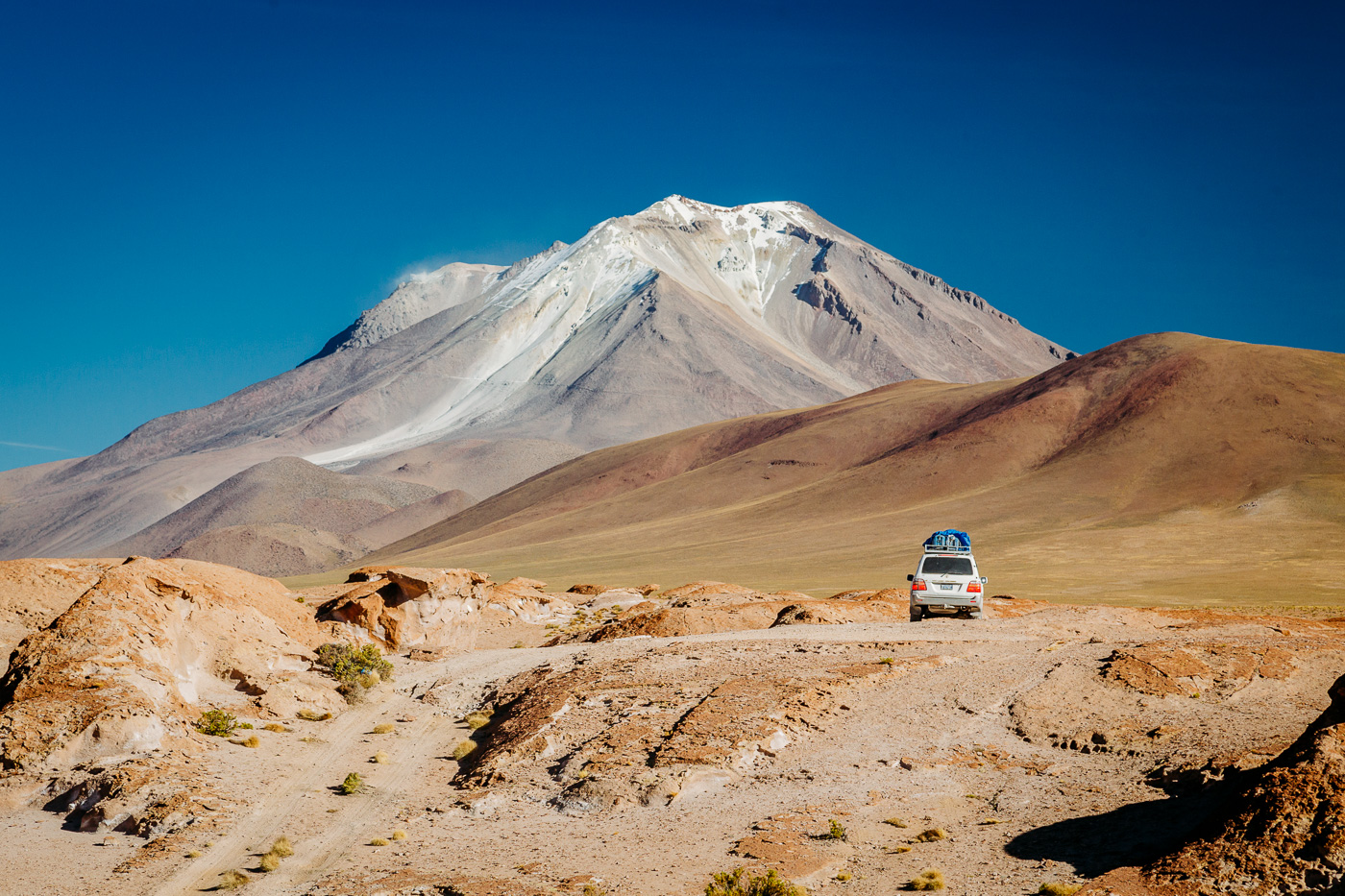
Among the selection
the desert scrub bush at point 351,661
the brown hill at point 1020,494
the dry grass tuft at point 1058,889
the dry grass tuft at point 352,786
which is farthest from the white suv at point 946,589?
the brown hill at point 1020,494

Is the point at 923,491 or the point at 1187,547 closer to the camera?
the point at 1187,547

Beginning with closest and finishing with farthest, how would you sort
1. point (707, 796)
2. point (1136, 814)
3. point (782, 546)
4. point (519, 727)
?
point (1136, 814), point (707, 796), point (519, 727), point (782, 546)

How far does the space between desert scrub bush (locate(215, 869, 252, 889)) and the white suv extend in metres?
14.6

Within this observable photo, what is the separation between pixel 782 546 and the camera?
220 ft

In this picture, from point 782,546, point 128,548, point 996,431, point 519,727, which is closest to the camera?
point 519,727

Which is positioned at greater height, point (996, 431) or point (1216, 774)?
point (996, 431)

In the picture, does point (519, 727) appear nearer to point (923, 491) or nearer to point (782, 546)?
point (782, 546)

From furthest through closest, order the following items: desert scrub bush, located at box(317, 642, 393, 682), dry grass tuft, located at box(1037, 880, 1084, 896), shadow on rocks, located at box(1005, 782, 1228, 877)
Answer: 1. desert scrub bush, located at box(317, 642, 393, 682)
2. shadow on rocks, located at box(1005, 782, 1228, 877)
3. dry grass tuft, located at box(1037, 880, 1084, 896)

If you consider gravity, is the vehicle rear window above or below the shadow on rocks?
above

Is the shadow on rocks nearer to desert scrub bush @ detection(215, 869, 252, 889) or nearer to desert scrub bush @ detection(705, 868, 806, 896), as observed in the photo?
desert scrub bush @ detection(705, 868, 806, 896)

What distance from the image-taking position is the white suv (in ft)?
71.0

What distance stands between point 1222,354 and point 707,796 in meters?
93.1

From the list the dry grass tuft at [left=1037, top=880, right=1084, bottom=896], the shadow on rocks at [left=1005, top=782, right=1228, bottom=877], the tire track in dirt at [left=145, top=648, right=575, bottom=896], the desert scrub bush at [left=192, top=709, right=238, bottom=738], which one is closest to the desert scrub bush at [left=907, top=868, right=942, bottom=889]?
the dry grass tuft at [left=1037, top=880, right=1084, bottom=896]

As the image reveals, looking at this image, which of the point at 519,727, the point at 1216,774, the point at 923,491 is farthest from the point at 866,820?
the point at 923,491
